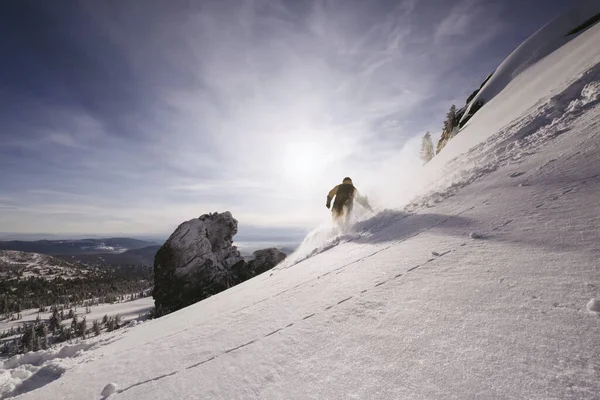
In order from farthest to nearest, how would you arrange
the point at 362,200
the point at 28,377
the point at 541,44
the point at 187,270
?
the point at 187,270 → the point at 541,44 → the point at 362,200 → the point at 28,377

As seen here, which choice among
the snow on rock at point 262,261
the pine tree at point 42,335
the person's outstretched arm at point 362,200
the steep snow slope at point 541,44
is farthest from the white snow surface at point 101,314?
the steep snow slope at point 541,44

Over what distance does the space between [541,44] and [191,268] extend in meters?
49.8

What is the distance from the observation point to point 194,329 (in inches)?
171

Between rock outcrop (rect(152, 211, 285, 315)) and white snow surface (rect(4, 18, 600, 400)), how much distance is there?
35215 mm

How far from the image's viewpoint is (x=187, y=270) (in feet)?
131

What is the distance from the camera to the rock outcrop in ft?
129

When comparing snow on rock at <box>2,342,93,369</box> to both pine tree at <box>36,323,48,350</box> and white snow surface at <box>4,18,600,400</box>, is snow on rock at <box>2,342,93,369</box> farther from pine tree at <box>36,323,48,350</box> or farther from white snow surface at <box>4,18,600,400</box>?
pine tree at <box>36,323,48,350</box>

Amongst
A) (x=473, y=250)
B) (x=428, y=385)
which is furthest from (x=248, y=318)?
(x=473, y=250)

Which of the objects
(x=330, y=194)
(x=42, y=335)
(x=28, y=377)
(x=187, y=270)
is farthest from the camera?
(x=42, y=335)

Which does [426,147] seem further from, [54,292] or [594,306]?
[54,292]

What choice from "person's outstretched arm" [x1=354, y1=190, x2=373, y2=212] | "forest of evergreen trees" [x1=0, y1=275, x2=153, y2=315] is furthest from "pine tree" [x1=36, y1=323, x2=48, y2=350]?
"forest of evergreen trees" [x1=0, y1=275, x2=153, y2=315]

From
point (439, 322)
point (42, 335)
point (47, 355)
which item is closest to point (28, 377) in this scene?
point (47, 355)

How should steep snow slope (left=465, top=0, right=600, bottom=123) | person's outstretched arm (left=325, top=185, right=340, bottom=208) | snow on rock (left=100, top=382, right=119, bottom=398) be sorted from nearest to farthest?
snow on rock (left=100, top=382, right=119, bottom=398) < person's outstretched arm (left=325, top=185, right=340, bottom=208) < steep snow slope (left=465, top=0, right=600, bottom=123)

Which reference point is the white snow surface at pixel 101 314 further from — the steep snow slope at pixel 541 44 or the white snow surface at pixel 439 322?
the steep snow slope at pixel 541 44
